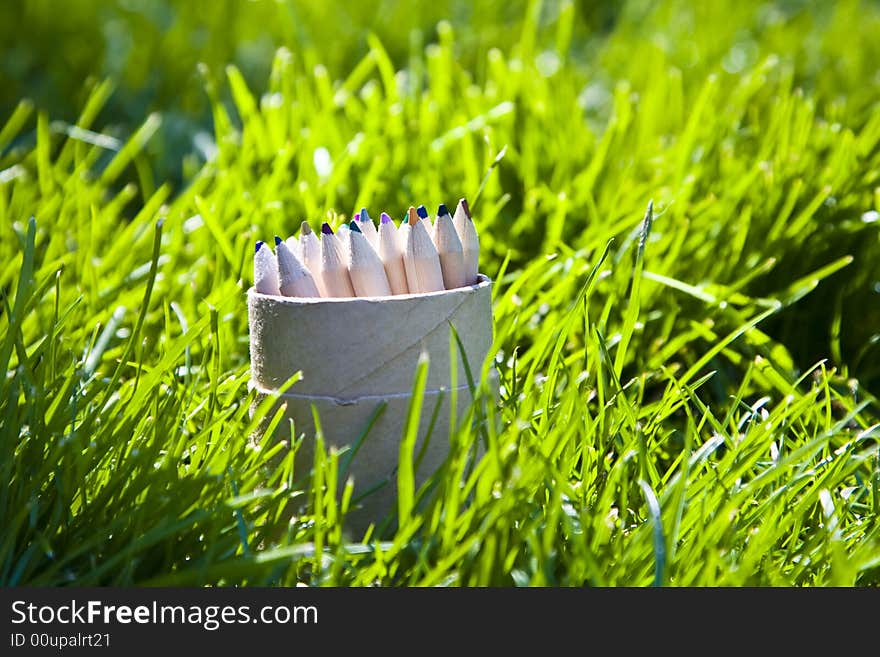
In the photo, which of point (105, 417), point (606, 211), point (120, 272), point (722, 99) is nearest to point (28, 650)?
point (105, 417)

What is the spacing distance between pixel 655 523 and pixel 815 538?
203 mm

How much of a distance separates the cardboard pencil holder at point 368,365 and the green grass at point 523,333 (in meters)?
0.03

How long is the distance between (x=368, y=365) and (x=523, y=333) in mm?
479

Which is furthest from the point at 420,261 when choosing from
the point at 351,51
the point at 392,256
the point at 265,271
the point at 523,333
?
the point at 351,51

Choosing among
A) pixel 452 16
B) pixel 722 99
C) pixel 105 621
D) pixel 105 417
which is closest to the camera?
pixel 105 621

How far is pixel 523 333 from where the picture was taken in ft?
4.90

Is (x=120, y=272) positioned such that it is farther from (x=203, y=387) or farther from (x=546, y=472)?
(x=546, y=472)

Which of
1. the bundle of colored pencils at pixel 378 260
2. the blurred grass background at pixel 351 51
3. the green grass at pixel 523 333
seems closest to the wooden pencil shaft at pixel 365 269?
the bundle of colored pencils at pixel 378 260

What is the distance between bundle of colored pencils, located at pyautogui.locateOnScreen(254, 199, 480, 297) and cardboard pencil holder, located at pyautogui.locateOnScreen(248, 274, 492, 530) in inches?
1.2

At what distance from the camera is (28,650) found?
87cm

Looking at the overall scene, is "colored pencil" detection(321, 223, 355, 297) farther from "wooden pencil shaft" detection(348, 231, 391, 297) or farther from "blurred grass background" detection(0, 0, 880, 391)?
"blurred grass background" detection(0, 0, 880, 391)

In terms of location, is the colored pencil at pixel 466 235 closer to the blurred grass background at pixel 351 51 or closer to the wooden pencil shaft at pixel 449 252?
the wooden pencil shaft at pixel 449 252

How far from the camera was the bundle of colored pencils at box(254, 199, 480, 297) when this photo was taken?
41.8 inches

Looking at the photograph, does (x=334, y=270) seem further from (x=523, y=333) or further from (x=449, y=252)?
(x=523, y=333)
